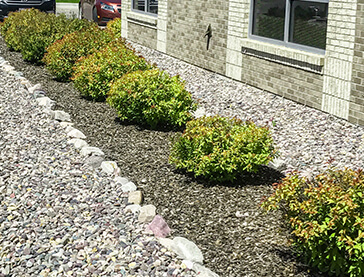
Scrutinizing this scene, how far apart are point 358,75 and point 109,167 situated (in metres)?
3.87

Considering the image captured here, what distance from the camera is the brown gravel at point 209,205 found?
4770 mm

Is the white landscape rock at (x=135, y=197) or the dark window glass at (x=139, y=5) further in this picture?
the dark window glass at (x=139, y=5)

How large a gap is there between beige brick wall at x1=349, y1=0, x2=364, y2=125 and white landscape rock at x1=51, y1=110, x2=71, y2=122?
4.07 metres

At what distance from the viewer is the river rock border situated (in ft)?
15.5

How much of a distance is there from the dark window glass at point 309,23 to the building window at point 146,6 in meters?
6.77

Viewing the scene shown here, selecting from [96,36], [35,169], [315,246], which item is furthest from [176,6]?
[315,246]

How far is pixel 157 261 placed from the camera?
4.69m

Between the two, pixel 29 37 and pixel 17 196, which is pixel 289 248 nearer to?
pixel 17 196

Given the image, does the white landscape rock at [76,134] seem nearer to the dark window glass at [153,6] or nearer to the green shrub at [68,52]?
the green shrub at [68,52]

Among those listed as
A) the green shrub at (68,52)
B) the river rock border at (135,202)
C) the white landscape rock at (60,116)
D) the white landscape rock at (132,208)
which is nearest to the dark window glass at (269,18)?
the river rock border at (135,202)

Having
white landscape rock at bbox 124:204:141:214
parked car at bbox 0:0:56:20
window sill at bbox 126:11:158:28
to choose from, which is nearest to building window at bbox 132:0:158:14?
window sill at bbox 126:11:158:28

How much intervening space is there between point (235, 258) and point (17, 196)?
7.92ft

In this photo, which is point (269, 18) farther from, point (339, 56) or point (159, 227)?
point (159, 227)

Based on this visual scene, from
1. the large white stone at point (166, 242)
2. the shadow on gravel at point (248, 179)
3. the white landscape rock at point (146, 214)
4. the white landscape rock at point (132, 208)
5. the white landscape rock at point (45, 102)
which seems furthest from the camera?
the white landscape rock at point (45, 102)
